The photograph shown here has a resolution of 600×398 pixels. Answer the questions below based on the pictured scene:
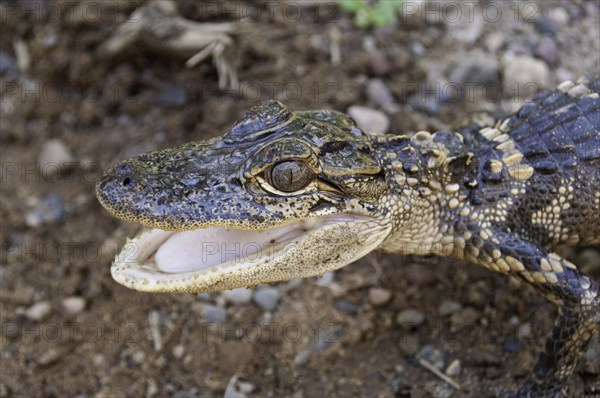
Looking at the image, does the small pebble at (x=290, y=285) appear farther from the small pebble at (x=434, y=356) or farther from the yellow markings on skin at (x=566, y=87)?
the yellow markings on skin at (x=566, y=87)

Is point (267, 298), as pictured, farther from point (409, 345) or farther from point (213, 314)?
point (409, 345)

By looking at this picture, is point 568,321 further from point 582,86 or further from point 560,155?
point 582,86

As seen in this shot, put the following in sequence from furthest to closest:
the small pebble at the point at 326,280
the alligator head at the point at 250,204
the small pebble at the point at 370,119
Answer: the small pebble at the point at 370,119
the small pebble at the point at 326,280
the alligator head at the point at 250,204

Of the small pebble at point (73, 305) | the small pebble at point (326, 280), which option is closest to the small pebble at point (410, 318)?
the small pebble at point (326, 280)

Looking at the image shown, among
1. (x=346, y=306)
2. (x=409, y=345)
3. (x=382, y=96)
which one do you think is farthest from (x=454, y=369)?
(x=382, y=96)

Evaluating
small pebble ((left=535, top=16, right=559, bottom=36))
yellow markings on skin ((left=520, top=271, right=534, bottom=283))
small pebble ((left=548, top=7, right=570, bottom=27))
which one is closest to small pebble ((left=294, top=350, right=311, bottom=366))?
yellow markings on skin ((left=520, top=271, right=534, bottom=283))

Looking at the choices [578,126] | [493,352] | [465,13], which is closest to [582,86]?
[578,126]
